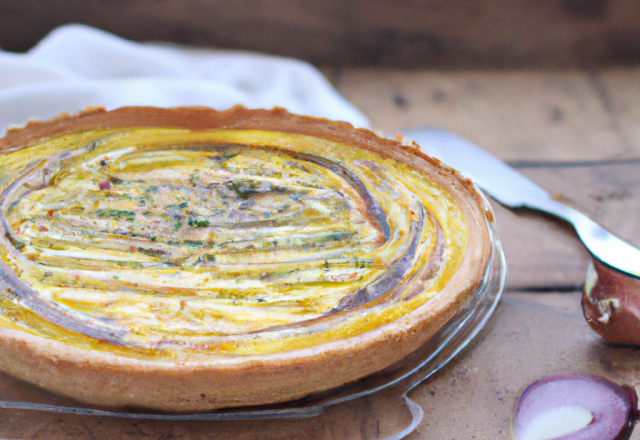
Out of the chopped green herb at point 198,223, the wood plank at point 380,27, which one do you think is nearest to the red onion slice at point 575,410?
the chopped green herb at point 198,223

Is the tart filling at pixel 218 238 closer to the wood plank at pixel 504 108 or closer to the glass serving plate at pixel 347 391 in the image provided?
the glass serving plate at pixel 347 391

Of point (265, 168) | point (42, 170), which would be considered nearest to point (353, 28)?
point (265, 168)

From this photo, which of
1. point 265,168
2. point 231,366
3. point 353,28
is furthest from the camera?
point 353,28

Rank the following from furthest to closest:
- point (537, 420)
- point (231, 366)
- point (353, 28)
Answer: point (353, 28)
point (537, 420)
point (231, 366)

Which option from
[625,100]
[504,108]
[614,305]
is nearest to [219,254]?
[614,305]

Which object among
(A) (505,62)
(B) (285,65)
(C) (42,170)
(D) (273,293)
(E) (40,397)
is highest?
(A) (505,62)

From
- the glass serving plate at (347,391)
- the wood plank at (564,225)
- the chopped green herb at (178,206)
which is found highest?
the wood plank at (564,225)

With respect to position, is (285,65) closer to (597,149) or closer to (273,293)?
(597,149)
